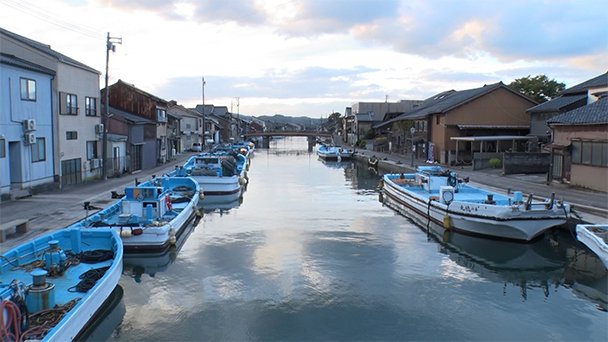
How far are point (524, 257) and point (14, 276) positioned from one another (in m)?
15.9

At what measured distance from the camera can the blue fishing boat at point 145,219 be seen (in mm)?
Result: 15594

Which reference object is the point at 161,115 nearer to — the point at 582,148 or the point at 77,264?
the point at 77,264

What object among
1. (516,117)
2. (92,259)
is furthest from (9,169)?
(516,117)

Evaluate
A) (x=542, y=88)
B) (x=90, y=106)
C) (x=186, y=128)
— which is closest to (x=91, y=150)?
(x=90, y=106)

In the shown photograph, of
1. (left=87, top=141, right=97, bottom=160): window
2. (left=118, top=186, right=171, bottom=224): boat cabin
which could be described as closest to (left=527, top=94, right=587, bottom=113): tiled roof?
(left=118, top=186, right=171, bottom=224): boat cabin

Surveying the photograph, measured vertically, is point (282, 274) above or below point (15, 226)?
below

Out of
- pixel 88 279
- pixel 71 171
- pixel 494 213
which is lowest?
pixel 88 279

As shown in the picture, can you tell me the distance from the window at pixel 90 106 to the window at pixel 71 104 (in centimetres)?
134

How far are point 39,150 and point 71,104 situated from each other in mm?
4243

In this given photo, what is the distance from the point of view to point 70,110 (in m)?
26.2

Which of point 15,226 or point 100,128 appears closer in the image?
point 15,226

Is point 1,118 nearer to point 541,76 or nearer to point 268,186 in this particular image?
point 268,186

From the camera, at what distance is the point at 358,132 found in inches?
3312

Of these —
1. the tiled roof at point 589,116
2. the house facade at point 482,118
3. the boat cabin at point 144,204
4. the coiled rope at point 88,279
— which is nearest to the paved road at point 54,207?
the boat cabin at point 144,204
